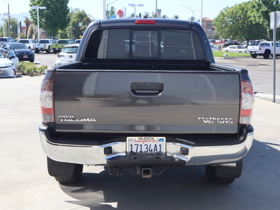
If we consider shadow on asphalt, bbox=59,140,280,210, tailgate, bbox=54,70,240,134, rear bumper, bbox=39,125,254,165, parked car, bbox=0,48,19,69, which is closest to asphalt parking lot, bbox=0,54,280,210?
shadow on asphalt, bbox=59,140,280,210

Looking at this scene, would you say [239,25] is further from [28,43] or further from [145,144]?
[145,144]

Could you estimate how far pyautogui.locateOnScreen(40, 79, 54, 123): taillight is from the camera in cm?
436

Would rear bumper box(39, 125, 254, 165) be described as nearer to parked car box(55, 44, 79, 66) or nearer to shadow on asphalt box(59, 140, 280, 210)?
shadow on asphalt box(59, 140, 280, 210)

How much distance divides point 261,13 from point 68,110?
61.0 m

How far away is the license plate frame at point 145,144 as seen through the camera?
4.34 metres

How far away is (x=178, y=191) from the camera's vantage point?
17.4ft

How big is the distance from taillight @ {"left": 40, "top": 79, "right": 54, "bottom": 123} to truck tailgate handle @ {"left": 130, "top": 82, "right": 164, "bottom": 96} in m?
0.81

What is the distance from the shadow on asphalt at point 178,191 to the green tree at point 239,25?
7313 centimetres

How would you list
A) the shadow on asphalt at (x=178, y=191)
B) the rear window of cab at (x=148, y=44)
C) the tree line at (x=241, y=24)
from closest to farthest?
the shadow on asphalt at (x=178, y=191) → the rear window of cab at (x=148, y=44) → the tree line at (x=241, y=24)

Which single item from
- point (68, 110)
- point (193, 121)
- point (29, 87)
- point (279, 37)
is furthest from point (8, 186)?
point (279, 37)

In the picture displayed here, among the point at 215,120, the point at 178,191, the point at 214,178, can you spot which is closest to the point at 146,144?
the point at 215,120

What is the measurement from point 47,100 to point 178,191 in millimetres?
1989

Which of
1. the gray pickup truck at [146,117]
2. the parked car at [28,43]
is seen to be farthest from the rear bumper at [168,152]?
the parked car at [28,43]

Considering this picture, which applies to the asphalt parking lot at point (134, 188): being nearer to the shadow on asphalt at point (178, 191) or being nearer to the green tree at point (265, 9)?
the shadow on asphalt at point (178, 191)
